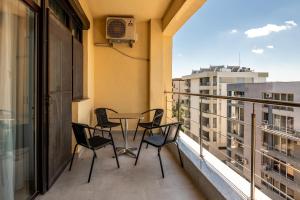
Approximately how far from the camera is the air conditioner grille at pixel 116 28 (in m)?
4.77

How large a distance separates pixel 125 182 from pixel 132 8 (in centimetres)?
324

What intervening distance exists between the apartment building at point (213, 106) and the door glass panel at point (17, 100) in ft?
6.06

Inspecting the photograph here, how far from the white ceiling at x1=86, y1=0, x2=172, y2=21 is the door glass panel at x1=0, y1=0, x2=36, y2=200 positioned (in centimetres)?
230

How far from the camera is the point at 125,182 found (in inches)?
103

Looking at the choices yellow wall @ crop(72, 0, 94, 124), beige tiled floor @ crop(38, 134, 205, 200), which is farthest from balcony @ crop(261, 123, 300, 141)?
yellow wall @ crop(72, 0, 94, 124)

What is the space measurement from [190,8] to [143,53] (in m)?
1.77

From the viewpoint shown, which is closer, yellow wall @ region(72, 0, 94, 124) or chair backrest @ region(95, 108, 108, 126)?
yellow wall @ region(72, 0, 94, 124)

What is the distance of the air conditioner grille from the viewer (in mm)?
4770

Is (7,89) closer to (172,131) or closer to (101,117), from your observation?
(172,131)

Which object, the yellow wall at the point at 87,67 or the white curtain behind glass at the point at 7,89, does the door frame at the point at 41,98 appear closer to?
the white curtain behind glass at the point at 7,89

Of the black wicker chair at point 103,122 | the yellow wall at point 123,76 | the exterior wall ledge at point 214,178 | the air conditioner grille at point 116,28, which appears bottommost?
the exterior wall ledge at point 214,178

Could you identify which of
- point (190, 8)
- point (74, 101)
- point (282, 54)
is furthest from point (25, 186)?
point (282, 54)

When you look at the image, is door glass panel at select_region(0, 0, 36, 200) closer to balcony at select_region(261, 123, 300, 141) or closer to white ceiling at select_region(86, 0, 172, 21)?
balcony at select_region(261, 123, 300, 141)

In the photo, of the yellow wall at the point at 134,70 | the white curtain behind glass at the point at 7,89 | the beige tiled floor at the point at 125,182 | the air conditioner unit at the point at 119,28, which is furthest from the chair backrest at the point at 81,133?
the air conditioner unit at the point at 119,28
